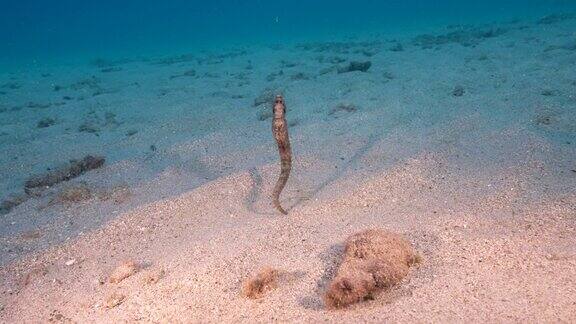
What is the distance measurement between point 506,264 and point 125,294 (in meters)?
3.09

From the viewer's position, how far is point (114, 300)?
3.40 meters

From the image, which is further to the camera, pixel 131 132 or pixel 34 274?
pixel 131 132

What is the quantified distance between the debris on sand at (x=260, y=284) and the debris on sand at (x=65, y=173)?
4.43 metres

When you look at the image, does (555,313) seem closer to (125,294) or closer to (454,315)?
(454,315)

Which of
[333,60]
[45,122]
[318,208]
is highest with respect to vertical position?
[333,60]

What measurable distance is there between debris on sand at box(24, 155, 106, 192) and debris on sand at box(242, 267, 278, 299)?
443cm

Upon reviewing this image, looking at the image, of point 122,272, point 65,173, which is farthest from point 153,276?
point 65,173

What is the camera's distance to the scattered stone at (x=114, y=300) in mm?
3383

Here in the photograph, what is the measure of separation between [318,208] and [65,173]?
13.9 ft

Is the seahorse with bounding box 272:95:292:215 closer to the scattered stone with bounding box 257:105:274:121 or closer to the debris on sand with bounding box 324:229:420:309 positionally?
the debris on sand with bounding box 324:229:420:309

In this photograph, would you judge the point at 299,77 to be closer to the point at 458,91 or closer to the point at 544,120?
the point at 458,91

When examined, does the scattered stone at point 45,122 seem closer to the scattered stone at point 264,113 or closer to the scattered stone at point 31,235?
the scattered stone at point 264,113

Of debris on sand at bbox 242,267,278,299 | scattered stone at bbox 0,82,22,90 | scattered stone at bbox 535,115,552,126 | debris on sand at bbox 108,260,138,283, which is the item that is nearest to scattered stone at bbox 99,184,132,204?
debris on sand at bbox 108,260,138,283

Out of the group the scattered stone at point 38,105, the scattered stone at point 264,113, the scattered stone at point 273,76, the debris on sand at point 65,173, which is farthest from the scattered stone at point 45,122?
the scattered stone at point 273,76
